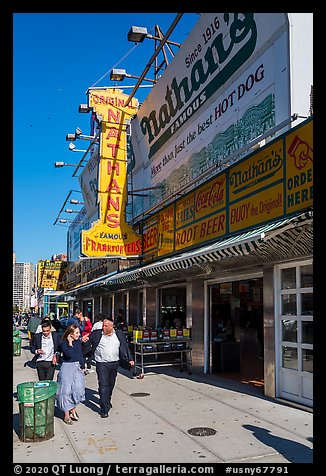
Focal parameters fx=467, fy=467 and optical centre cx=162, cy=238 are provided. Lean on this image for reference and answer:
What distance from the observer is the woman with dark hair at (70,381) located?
24.5 ft

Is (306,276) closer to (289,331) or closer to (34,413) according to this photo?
(289,331)

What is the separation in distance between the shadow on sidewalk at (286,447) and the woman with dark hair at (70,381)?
9.20ft

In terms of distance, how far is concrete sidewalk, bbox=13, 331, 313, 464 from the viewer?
5.67m

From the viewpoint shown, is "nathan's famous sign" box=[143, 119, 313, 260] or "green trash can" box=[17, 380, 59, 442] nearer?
"green trash can" box=[17, 380, 59, 442]

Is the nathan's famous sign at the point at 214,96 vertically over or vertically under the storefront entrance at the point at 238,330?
over

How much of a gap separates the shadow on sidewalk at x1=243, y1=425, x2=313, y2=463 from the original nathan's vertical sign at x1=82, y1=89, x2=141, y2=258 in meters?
9.11

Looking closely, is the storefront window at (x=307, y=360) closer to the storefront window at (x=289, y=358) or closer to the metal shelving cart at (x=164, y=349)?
the storefront window at (x=289, y=358)

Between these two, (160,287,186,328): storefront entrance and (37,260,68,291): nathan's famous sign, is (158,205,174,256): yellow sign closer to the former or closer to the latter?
(160,287,186,328): storefront entrance

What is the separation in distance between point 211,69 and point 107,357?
24.9ft

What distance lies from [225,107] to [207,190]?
2062 millimetres

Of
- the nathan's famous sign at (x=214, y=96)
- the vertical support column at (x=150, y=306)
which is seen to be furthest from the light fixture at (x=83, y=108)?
the vertical support column at (x=150, y=306)

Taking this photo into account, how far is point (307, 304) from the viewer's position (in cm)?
809

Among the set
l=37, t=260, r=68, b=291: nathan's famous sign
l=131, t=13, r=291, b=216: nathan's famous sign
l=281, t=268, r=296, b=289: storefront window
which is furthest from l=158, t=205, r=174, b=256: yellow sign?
l=37, t=260, r=68, b=291: nathan's famous sign
